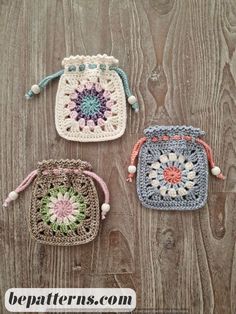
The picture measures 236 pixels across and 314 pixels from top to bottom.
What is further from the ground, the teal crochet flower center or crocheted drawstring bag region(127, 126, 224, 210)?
the teal crochet flower center

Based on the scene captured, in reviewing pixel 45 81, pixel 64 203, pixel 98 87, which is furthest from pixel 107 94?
pixel 64 203

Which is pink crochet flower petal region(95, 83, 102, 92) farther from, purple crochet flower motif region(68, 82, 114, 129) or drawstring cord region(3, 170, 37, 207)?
drawstring cord region(3, 170, 37, 207)

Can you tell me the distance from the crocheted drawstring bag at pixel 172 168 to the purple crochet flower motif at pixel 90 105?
4.7 inches

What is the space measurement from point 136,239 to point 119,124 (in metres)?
0.30

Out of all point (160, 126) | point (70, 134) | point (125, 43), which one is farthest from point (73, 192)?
point (125, 43)

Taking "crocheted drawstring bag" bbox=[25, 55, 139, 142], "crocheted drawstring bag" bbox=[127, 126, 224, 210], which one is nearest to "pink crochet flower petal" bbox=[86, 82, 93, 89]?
"crocheted drawstring bag" bbox=[25, 55, 139, 142]

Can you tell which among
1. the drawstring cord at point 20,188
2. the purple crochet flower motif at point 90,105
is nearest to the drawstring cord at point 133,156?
the purple crochet flower motif at point 90,105

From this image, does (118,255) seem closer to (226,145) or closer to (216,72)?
(226,145)

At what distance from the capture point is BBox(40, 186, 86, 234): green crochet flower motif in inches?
34.9

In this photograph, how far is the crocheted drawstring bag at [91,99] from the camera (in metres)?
0.89

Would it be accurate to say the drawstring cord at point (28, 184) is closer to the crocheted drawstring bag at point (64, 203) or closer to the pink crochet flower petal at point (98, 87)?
the crocheted drawstring bag at point (64, 203)

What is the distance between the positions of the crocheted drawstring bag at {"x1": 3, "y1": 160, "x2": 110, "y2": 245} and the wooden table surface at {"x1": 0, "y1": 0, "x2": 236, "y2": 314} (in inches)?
1.2

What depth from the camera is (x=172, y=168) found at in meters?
0.89

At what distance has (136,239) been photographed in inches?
35.3
